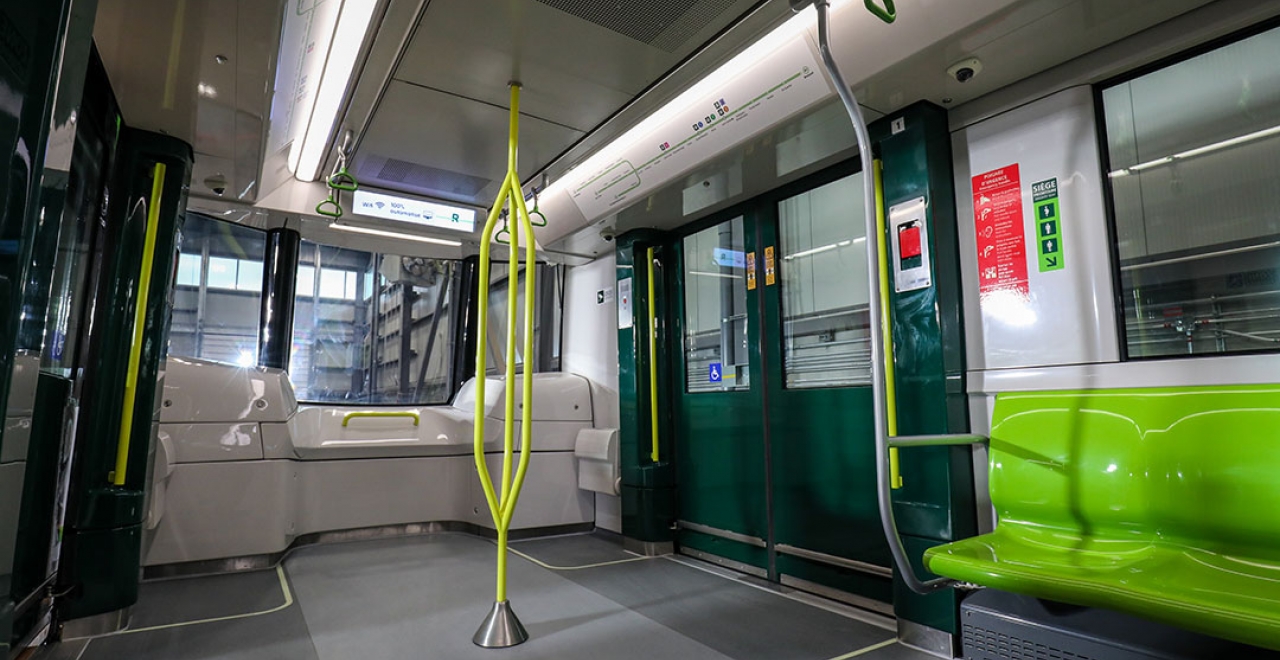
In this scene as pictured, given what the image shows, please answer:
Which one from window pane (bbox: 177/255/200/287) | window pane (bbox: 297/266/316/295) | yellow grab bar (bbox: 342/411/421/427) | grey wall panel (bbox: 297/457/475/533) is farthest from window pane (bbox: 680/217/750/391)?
window pane (bbox: 177/255/200/287)

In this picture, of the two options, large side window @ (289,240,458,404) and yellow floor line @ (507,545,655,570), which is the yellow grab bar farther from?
yellow floor line @ (507,545,655,570)

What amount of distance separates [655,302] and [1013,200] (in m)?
2.39

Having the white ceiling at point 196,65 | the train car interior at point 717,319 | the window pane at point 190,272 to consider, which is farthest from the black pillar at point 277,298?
the white ceiling at point 196,65

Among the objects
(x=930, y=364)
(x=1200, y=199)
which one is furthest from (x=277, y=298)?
(x=1200, y=199)

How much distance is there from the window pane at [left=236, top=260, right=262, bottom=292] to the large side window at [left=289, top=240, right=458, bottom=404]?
272mm

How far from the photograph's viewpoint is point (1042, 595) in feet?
5.18

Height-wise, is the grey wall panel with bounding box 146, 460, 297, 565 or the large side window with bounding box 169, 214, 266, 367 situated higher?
the large side window with bounding box 169, 214, 266, 367

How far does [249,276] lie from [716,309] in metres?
3.48

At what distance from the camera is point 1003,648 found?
1814 millimetres

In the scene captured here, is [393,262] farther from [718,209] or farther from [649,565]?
[649,565]

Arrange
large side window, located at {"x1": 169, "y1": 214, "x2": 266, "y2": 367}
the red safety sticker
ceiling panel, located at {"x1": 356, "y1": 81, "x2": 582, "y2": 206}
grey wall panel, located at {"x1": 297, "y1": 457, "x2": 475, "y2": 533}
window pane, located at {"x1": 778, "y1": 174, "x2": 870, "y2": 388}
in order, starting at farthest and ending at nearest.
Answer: grey wall panel, located at {"x1": 297, "y1": 457, "x2": 475, "y2": 533} < large side window, located at {"x1": 169, "y1": 214, "x2": 266, "y2": 367} < window pane, located at {"x1": 778, "y1": 174, "x2": 870, "y2": 388} < ceiling panel, located at {"x1": 356, "y1": 81, "x2": 582, "y2": 206} < the red safety sticker

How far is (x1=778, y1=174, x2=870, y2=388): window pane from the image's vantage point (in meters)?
3.33

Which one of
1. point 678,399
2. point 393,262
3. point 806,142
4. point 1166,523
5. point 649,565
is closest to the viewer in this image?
point 1166,523

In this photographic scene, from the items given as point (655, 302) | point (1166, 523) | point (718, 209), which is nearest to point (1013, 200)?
point (1166, 523)
